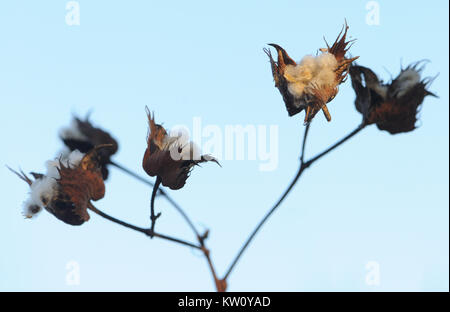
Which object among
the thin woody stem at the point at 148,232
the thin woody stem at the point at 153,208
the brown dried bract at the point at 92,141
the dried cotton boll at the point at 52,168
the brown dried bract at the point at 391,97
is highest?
the brown dried bract at the point at 391,97

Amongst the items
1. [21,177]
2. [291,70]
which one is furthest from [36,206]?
[291,70]

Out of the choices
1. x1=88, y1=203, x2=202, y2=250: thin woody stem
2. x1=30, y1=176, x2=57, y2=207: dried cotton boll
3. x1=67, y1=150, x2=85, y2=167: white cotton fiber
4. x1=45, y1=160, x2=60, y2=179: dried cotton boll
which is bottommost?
x1=88, y1=203, x2=202, y2=250: thin woody stem

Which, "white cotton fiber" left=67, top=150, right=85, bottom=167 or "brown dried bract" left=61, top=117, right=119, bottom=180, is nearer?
"white cotton fiber" left=67, top=150, right=85, bottom=167

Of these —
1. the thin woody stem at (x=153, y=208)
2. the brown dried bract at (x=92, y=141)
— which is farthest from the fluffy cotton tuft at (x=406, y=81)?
the brown dried bract at (x=92, y=141)

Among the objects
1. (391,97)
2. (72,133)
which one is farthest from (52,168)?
(391,97)

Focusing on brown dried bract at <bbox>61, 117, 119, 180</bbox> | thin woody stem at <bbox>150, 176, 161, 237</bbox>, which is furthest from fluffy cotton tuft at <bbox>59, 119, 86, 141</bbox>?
thin woody stem at <bbox>150, 176, 161, 237</bbox>

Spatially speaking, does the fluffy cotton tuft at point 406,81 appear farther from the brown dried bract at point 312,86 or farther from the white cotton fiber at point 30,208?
the white cotton fiber at point 30,208

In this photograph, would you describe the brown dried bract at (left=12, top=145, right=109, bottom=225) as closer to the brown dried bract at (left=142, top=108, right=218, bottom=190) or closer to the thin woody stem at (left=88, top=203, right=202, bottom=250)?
the thin woody stem at (left=88, top=203, right=202, bottom=250)
